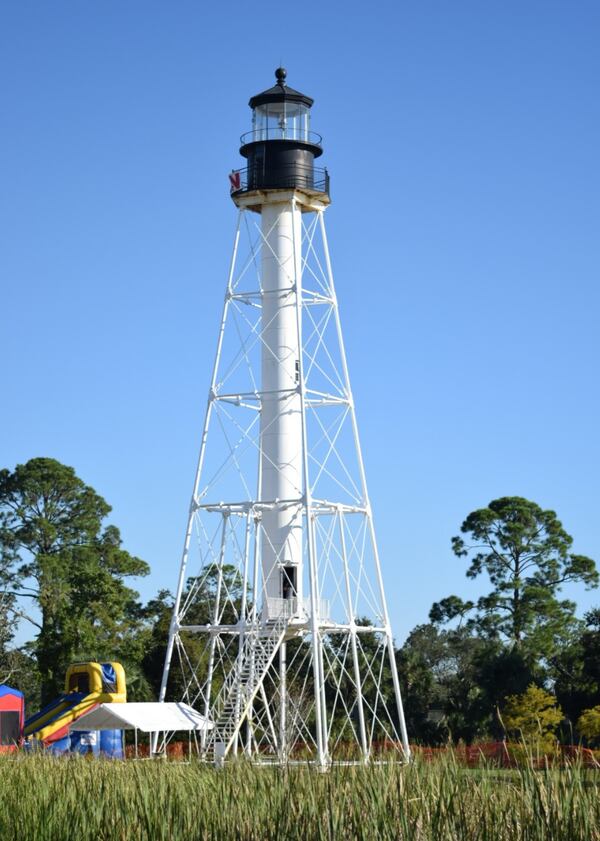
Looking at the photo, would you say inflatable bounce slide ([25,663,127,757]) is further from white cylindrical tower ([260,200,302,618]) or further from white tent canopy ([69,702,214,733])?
white cylindrical tower ([260,200,302,618])

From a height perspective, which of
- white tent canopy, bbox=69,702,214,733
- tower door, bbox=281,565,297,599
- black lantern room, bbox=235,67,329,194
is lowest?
white tent canopy, bbox=69,702,214,733

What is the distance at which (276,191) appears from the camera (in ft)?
143

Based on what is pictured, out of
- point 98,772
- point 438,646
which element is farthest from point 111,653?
point 98,772

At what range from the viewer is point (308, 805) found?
16.0m

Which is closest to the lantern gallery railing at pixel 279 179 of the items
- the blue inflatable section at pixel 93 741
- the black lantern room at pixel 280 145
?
the black lantern room at pixel 280 145

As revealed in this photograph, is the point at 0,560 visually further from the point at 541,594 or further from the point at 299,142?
the point at 299,142

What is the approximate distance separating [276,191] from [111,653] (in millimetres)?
23967

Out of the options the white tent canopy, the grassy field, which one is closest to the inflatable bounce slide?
the white tent canopy

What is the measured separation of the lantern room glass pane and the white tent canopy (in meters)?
16.5

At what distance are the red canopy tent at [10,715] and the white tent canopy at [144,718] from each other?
1.96m

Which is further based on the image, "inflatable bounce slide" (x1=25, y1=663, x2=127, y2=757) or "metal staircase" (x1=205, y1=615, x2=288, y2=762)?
"inflatable bounce slide" (x1=25, y1=663, x2=127, y2=757)

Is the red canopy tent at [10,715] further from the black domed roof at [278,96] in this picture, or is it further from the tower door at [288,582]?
the black domed roof at [278,96]

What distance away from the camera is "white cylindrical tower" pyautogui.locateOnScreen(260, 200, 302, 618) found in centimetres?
4175

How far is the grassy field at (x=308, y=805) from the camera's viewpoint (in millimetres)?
14344
